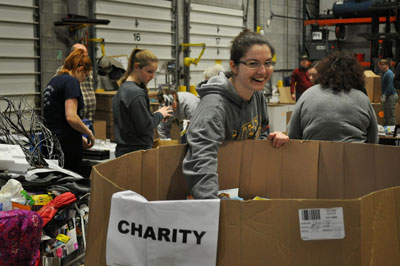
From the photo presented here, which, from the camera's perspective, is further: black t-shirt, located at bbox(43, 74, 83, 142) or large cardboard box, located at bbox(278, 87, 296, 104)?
large cardboard box, located at bbox(278, 87, 296, 104)

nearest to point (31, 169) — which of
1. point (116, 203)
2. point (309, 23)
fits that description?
point (116, 203)

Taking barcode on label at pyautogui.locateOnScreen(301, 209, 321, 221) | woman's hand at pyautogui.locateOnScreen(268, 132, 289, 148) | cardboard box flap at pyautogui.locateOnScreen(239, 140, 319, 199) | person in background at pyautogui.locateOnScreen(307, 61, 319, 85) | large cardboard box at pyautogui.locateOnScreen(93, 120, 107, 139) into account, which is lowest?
large cardboard box at pyautogui.locateOnScreen(93, 120, 107, 139)

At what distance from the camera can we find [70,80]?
3.31 m

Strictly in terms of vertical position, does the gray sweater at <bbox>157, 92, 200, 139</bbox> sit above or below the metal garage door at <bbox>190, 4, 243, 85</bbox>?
below

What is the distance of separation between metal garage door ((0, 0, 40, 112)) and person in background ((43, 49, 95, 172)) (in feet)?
9.85

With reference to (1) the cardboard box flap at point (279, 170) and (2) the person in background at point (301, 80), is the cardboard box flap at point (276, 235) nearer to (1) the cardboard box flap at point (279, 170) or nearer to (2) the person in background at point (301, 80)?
(1) the cardboard box flap at point (279, 170)

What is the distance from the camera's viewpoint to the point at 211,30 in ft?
33.9

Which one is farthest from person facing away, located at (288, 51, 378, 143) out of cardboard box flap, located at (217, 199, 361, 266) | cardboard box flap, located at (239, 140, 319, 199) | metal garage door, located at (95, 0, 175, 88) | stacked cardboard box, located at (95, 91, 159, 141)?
metal garage door, located at (95, 0, 175, 88)

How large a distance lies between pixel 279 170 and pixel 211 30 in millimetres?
8732

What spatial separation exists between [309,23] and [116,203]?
43.6ft

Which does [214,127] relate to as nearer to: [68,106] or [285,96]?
[68,106]

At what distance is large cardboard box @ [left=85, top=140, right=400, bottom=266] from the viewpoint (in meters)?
0.94

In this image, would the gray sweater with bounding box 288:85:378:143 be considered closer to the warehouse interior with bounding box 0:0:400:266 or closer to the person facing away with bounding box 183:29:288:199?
the warehouse interior with bounding box 0:0:400:266

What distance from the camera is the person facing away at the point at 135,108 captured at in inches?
125
